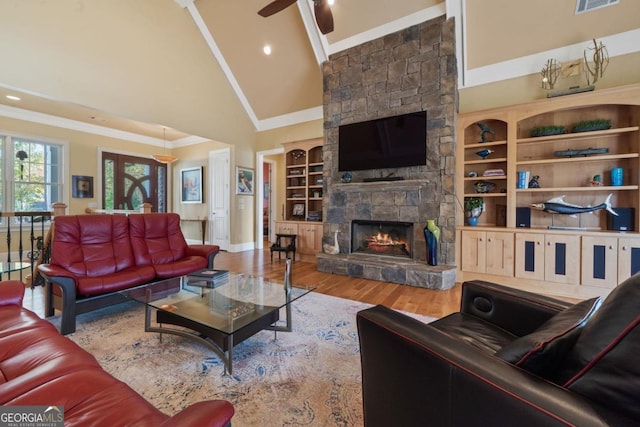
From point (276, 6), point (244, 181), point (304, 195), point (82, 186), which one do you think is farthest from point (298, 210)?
point (82, 186)

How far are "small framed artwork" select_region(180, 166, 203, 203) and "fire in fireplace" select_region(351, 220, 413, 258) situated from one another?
4748 millimetres

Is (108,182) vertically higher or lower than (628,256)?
higher

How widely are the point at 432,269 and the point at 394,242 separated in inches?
31.9

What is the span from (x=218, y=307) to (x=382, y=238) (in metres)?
2.90

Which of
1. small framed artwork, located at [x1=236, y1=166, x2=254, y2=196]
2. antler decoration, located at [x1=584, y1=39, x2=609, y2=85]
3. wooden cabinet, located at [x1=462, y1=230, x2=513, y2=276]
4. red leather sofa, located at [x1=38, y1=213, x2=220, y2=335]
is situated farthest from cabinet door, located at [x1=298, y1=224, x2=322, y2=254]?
antler decoration, located at [x1=584, y1=39, x2=609, y2=85]

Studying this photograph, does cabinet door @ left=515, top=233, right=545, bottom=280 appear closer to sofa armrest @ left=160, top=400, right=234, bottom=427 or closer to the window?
sofa armrest @ left=160, top=400, right=234, bottom=427

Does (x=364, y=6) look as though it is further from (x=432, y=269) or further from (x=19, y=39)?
(x=19, y=39)

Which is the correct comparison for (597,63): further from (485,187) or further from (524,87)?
(485,187)

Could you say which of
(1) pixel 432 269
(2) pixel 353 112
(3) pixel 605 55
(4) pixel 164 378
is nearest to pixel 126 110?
(2) pixel 353 112

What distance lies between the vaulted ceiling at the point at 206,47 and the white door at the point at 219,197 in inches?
38.1

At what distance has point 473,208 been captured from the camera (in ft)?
12.6

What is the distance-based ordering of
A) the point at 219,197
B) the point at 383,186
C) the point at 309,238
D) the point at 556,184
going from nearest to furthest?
1. the point at 556,184
2. the point at 383,186
3. the point at 309,238
4. the point at 219,197

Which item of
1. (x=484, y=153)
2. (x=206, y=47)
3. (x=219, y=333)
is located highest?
(x=206, y=47)

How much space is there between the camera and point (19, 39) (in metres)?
3.65
